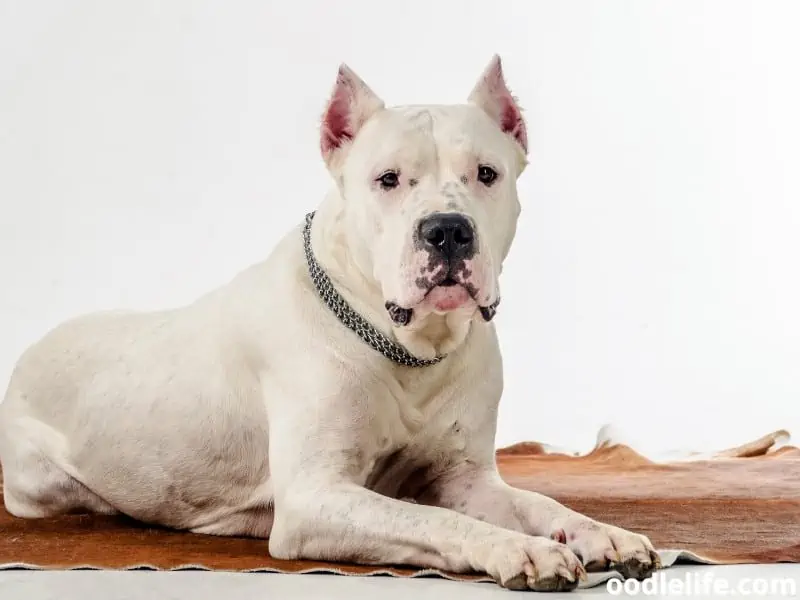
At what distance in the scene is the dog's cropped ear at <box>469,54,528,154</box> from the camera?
3.80 metres

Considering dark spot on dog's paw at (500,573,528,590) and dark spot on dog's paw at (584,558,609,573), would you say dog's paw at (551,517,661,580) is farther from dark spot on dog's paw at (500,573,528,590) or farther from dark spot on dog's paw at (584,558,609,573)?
dark spot on dog's paw at (500,573,528,590)

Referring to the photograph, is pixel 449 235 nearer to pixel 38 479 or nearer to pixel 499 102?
pixel 499 102

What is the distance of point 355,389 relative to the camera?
3.60m

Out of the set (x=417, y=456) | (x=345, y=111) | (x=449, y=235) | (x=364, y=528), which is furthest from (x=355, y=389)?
(x=345, y=111)

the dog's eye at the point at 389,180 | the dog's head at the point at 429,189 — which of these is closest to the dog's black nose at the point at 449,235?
the dog's head at the point at 429,189

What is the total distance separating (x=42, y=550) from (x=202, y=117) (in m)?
4.37

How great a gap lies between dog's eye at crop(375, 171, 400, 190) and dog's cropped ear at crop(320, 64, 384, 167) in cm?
27

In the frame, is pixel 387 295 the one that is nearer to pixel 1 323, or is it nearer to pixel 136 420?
pixel 136 420

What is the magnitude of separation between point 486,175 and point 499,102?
35cm

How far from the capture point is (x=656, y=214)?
7.72m

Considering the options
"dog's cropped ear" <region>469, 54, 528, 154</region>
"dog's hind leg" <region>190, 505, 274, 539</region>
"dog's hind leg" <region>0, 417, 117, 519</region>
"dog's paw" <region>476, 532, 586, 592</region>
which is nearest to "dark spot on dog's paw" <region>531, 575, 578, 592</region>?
"dog's paw" <region>476, 532, 586, 592</region>

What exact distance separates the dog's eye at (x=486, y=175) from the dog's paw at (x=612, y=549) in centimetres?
95

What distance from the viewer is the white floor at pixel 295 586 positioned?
9.75 feet

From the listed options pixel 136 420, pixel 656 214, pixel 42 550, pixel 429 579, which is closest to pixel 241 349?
pixel 136 420
